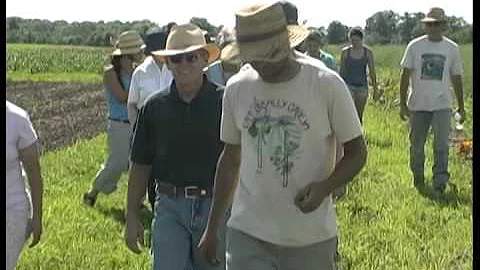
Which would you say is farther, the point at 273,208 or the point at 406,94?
the point at 406,94

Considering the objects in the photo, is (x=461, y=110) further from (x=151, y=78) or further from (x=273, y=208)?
(x=273, y=208)

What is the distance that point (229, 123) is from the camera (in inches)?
181

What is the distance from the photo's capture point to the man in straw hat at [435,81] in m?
9.98

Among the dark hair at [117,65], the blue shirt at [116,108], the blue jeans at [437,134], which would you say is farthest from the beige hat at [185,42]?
the blue jeans at [437,134]

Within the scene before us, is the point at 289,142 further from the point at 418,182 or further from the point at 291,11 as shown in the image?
the point at 418,182

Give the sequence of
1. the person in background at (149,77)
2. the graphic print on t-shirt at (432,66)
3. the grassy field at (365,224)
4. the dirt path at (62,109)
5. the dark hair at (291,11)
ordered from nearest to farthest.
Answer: the dark hair at (291,11) → the grassy field at (365,224) → the person in background at (149,77) → the graphic print on t-shirt at (432,66) → the dirt path at (62,109)

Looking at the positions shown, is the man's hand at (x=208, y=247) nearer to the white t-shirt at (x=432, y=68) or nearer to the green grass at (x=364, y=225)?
the green grass at (x=364, y=225)

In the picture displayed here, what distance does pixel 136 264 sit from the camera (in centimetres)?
720

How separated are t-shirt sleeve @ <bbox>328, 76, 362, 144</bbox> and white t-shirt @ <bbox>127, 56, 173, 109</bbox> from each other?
3502mm

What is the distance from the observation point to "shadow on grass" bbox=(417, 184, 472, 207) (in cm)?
964

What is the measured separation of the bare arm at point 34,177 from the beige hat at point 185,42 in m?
0.81

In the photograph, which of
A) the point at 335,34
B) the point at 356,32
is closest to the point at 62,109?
the point at 356,32

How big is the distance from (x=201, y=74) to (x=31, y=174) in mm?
961
